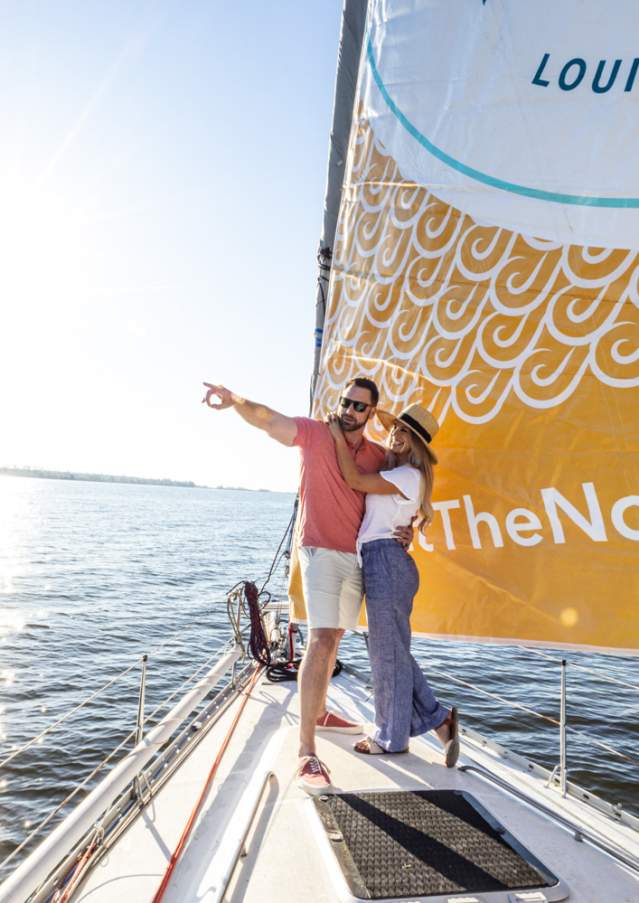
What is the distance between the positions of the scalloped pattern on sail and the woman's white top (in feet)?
0.96

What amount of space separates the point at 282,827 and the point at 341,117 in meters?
3.80

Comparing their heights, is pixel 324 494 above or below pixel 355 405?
below

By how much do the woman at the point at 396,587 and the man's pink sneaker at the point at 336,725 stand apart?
236 mm

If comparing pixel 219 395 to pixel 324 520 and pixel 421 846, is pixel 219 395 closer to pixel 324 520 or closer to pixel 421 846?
pixel 324 520

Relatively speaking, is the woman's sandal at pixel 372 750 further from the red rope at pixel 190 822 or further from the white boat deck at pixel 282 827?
the red rope at pixel 190 822

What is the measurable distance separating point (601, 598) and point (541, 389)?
2.45 feet

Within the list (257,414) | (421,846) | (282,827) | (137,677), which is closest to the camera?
(421,846)

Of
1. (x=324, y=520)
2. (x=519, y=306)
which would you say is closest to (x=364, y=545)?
(x=324, y=520)

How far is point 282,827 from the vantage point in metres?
2.18

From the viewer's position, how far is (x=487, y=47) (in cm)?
254

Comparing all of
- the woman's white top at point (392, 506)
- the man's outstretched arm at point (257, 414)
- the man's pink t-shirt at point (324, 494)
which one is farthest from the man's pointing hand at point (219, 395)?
the woman's white top at point (392, 506)

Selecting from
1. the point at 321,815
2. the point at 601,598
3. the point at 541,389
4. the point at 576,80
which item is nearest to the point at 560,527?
the point at 601,598

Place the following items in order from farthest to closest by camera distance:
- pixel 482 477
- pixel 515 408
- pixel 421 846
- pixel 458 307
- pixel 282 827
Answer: pixel 458 307 → pixel 482 477 → pixel 515 408 → pixel 282 827 → pixel 421 846

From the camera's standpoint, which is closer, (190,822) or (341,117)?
(190,822)
